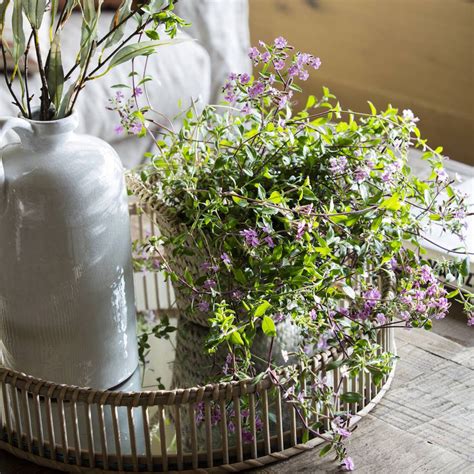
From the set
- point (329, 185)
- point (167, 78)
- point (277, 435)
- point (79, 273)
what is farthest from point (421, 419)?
point (167, 78)

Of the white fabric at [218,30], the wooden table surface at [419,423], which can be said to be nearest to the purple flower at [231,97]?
the wooden table surface at [419,423]

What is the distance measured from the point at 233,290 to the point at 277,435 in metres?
0.15

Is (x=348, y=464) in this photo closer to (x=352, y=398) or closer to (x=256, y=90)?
(x=352, y=398)

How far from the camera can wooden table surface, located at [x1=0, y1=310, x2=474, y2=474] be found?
0.84 meters

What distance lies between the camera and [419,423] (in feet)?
2.94

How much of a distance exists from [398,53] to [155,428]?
79.3 inches

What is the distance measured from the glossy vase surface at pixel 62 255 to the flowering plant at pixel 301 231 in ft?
0.23

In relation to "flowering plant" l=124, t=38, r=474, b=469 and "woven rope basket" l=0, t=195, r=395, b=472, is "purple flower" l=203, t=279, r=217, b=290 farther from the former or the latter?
"woven rope basket" l=0, t=195, r=395, b=472

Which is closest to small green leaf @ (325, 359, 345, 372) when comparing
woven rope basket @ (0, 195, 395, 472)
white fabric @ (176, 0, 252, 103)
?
woven rope basket @ (0, 195, 395, 472)

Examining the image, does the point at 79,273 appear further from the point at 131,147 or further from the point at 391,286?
the point at 131,147

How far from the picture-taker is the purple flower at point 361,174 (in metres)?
0.91

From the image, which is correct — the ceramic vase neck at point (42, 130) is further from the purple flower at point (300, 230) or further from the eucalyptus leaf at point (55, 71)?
the purple flower at point (300, 230)

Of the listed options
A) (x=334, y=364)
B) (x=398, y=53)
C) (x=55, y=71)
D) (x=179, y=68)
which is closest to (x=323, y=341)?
(x=334, y=364)

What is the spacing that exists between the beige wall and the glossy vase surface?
6.00ft
